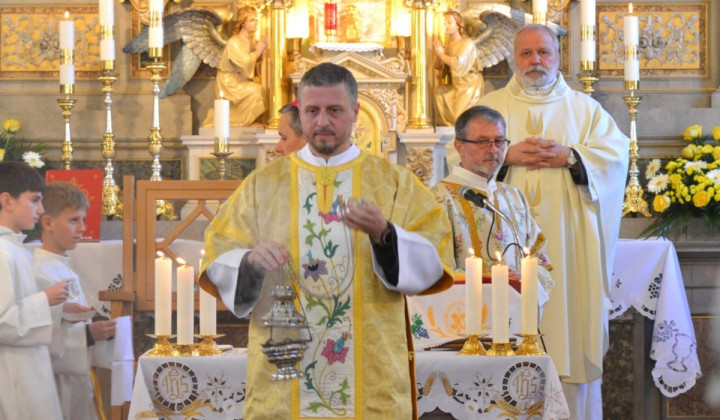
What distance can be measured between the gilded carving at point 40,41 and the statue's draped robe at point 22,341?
3879 millimetres

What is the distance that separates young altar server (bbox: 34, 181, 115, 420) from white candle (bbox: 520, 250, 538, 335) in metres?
1.64

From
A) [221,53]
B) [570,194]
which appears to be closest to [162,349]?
[570,194]

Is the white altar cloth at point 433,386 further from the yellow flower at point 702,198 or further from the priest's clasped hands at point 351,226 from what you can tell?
the yellow flower at point 702,198

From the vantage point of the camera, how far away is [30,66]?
8.68 m

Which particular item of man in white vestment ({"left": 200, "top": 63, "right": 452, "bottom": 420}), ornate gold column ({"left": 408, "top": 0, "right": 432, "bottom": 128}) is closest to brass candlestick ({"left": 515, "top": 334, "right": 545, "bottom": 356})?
man in white vestment ({"left": 200, "top": 63, "right": 452, "bottom": 420})

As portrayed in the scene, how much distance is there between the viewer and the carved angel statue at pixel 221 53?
8156 mm

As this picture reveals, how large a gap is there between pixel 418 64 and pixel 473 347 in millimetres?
3942

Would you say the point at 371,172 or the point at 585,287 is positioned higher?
the point at 371,172

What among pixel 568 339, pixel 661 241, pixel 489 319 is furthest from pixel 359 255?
pixel 661 241

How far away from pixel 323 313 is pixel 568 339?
263cm

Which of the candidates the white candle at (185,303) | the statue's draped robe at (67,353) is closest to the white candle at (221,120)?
the statue's draped robe at (67,353)

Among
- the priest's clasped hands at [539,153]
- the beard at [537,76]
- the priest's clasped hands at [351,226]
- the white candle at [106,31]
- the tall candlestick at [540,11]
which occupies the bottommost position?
the priest's clasped hands at [351,226]

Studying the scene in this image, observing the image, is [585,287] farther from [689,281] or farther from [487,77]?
[487,77]

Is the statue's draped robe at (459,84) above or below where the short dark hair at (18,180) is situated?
above
